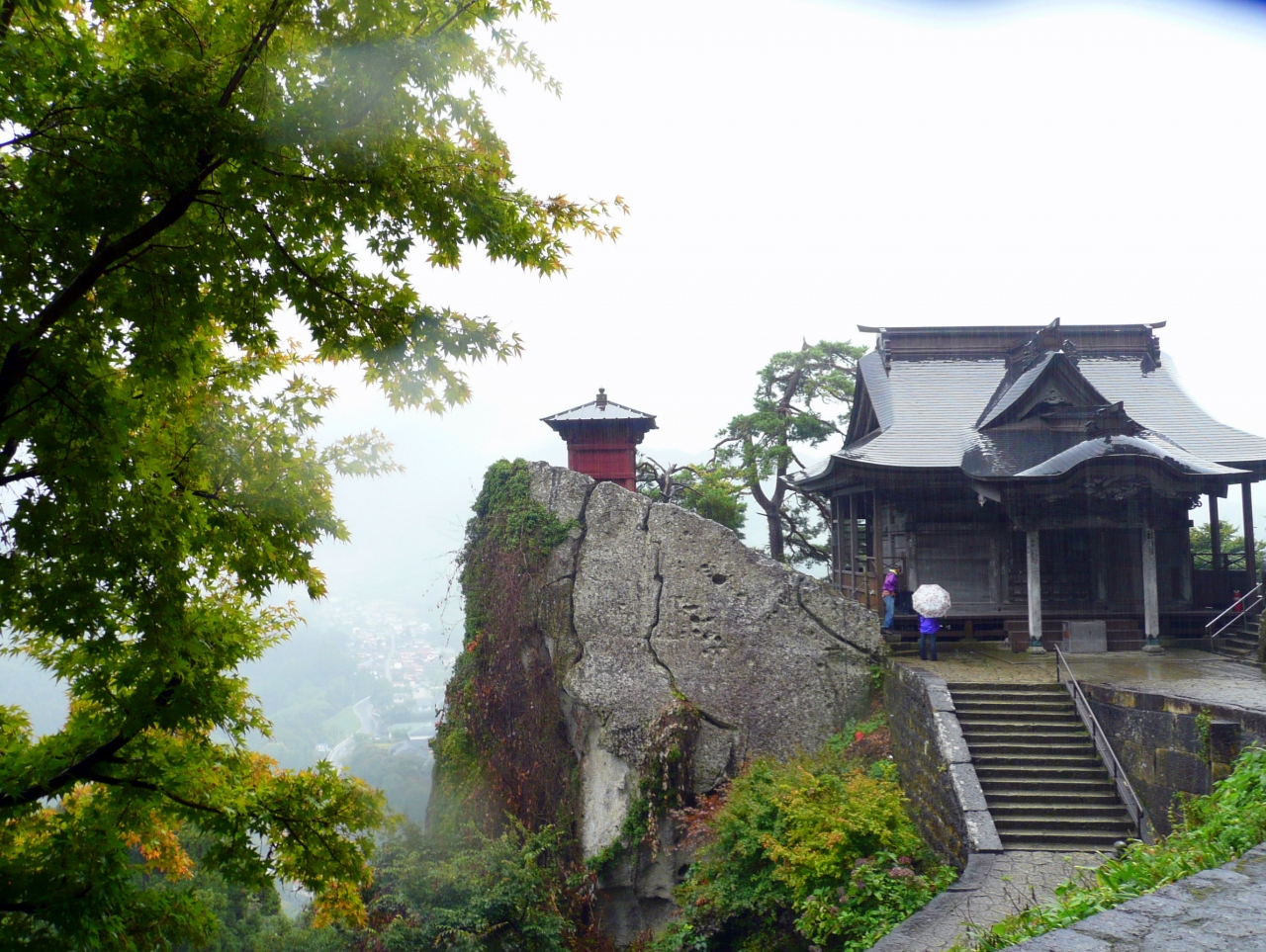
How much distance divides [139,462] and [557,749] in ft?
31.8

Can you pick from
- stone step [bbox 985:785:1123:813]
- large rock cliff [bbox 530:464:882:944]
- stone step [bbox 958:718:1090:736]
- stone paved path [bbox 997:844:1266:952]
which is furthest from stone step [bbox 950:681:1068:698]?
stone paved path [bbox 997:844:1266:952]

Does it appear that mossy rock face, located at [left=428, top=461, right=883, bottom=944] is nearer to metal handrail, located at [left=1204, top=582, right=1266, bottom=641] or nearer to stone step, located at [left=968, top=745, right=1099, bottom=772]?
stone step, located at [left=968, top=745, right=1099, bottom=772]

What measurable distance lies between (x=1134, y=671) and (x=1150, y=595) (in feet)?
8.30

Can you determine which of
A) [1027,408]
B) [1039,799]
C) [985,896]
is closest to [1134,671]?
[1039,799]

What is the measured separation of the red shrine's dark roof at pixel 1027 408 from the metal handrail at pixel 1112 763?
392 centimetres

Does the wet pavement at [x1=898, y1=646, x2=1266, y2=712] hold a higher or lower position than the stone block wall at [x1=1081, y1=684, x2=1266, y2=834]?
higher

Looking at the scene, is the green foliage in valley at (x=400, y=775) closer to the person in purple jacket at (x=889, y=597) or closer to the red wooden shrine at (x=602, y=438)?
the red wooden shrine at (x=602, y=438)

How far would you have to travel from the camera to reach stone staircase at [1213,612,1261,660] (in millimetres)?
12266

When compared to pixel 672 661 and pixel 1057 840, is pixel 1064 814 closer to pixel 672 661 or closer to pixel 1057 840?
pixel 1057 840

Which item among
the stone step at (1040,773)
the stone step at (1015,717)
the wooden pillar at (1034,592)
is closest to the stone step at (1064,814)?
the stone step at (1040,773)

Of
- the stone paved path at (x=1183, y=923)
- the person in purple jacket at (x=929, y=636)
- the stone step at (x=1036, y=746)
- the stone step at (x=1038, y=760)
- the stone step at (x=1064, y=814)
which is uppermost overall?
the person in purple jacket at (x=929, y=636)

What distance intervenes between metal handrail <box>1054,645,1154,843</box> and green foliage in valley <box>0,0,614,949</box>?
25.6ft

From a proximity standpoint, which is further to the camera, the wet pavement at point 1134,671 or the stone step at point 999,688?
the stone step at point 999,688

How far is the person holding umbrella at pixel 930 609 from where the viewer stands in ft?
38.8
